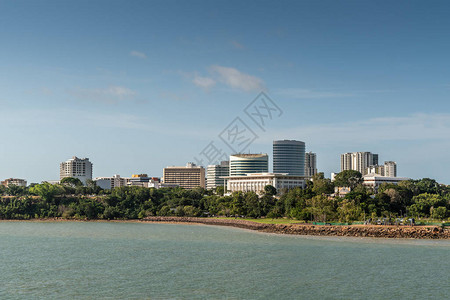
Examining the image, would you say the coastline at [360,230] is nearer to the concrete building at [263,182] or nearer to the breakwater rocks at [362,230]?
the breakwater rocks at [362,230]

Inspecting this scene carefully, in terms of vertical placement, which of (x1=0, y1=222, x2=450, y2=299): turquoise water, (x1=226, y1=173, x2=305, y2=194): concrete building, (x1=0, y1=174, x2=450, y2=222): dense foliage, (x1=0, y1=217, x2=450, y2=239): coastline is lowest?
(x1=0, y1=222, x2=450, y2=299): turquoise water

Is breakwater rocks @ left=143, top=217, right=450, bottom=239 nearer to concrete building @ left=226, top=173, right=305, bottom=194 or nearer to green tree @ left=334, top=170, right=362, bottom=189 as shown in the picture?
green tree @ left=334, top=170, right=362, bottom=189

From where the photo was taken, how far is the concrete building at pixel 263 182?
177 m

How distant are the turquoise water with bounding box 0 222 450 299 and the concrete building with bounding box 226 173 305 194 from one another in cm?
10017

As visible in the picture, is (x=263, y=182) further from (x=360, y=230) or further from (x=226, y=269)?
(x=226, y=269)

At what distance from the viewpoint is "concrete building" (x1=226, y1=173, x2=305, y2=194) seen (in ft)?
580

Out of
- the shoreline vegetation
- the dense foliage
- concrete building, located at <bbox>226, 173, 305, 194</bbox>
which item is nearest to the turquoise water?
the shoreline vegetation

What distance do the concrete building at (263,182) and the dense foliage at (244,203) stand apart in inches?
586

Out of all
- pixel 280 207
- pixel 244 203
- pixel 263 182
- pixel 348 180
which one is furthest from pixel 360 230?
pixel 263 182

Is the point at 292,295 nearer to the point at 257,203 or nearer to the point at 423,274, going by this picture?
the point at 423,274

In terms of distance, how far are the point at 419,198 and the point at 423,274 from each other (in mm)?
64532

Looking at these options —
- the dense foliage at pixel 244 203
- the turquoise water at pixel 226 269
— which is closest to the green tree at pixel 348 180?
the dense foliage at pixel 244 203

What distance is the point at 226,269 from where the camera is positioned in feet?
165

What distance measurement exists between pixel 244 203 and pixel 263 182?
50.7 meters
